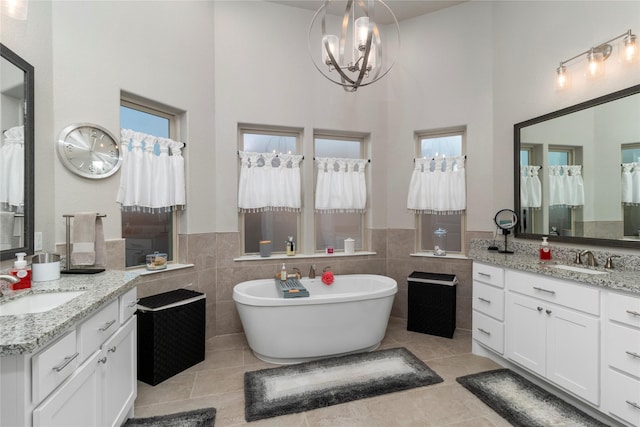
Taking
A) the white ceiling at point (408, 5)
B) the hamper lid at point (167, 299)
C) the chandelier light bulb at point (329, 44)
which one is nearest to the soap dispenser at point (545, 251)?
the chandelier light bulb at point (329, 44)

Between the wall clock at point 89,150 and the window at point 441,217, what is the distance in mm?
3266

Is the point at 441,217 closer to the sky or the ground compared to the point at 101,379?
closer to the sky

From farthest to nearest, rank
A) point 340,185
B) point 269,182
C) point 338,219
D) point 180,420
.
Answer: point 338,219
point 340,185
point 269,182
point 180,420

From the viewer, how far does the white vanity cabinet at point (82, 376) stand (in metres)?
0.99

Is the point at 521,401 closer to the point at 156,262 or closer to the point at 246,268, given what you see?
the point at 246,268

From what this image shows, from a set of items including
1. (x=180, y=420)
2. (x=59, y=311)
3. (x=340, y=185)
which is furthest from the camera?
(x=340, y=185)

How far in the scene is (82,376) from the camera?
1.31 metres

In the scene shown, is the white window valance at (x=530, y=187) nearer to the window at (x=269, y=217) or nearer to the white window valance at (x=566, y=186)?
the white window valance at (x=566, y=186)

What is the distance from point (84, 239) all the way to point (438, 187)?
11.1ft

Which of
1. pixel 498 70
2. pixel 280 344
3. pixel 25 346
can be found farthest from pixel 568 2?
pixel 25 346

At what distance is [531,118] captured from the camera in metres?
2.90

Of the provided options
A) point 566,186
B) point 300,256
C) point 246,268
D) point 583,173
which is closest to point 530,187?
point 566,186

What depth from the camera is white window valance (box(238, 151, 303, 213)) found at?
10.8ft

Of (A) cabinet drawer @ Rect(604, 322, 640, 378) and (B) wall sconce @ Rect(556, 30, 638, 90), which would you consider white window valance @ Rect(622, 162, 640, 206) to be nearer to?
(B) wall sconce @ Rect(556, 30, 638, 90)
